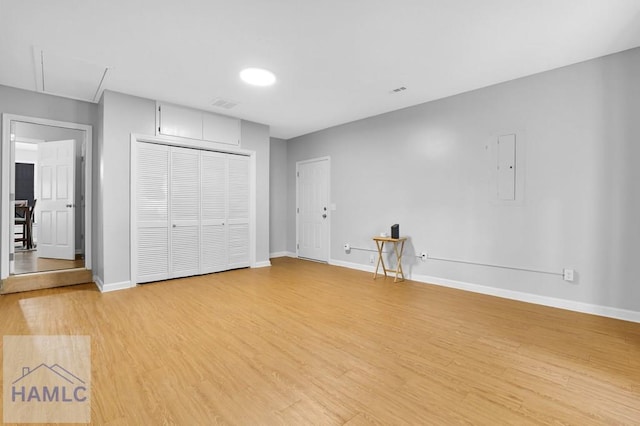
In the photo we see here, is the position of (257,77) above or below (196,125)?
above

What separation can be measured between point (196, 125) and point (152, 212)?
5.16 ft

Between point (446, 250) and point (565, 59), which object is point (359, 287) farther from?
point (565, 59)

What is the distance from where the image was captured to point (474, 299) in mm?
3803

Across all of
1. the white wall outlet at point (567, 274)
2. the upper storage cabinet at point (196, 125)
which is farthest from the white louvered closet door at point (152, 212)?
the white wall outlet at point (567, 274)

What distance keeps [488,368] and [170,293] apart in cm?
373

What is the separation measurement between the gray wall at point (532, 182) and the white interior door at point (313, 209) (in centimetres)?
115

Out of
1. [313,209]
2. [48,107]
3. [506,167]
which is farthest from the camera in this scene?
[313,209]

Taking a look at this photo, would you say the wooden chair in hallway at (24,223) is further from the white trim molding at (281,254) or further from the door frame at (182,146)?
the white trim molding at (281,254)

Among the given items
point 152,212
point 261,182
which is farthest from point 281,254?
point 152,212

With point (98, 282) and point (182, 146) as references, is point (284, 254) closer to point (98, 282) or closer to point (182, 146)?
point (182, 146)

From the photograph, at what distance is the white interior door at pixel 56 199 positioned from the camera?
15.9 feet

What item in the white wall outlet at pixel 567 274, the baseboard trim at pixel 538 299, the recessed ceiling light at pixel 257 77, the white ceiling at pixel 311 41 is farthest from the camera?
the recessed ceiling light at pixel 257 77

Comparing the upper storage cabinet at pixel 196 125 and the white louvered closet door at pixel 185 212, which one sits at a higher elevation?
the upper storage cabinet at pixel 196 125

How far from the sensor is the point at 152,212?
14.8ft
